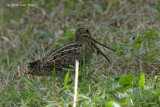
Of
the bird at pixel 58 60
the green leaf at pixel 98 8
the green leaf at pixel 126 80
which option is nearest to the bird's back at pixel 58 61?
the bird at pixel 58 60

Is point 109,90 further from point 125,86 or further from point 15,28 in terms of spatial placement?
point 15,28

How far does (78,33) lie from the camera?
13.7 feet

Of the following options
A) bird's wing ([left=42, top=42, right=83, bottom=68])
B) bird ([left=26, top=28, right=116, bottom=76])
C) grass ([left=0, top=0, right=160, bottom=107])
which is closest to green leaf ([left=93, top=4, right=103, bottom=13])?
grass ([left=0, top=0, right=160, bottom=107])

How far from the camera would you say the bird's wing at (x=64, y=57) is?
12.1ft

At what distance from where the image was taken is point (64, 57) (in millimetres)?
3730

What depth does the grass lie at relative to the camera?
9.02ft

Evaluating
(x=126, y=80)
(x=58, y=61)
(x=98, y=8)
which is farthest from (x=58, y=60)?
(x=98, y=8)

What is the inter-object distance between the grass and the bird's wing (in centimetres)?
20

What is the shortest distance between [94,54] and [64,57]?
0.83 m

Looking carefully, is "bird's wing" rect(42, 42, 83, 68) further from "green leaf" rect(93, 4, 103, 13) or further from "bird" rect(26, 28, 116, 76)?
"green leaf" rect(93, 4, 103, 13)

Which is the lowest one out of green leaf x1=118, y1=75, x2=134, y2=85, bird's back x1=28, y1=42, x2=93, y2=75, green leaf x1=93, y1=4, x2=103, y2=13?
green leaf x1=118, y1=75, x2=134, y2=85

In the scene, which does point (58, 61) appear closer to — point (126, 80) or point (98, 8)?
point (126, 80)

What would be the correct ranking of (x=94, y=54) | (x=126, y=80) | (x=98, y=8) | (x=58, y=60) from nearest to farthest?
(x=126, y=80)
(x=58, y=60)
(x=94, y=54)
(x=98, y=8)

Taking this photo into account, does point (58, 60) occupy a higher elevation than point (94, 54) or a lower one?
lower
